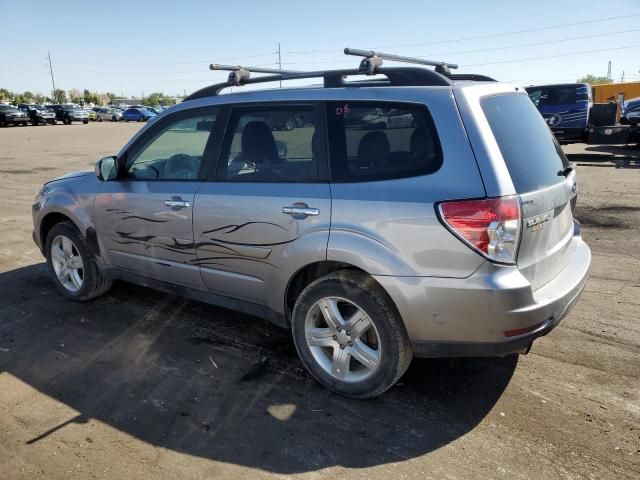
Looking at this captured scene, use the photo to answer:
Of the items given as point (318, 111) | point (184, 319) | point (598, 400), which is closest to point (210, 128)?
point (318, 111)

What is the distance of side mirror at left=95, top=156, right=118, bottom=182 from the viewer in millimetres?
4270

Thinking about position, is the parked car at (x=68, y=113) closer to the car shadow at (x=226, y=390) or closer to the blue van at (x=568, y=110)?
the blue van at (x=568, y=110)

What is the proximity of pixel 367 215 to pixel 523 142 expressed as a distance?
1033mm

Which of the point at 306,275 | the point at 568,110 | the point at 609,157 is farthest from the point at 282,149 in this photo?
the point at 568,110

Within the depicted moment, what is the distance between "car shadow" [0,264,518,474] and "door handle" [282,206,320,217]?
1123 mm

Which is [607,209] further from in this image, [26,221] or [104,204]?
[26,221]

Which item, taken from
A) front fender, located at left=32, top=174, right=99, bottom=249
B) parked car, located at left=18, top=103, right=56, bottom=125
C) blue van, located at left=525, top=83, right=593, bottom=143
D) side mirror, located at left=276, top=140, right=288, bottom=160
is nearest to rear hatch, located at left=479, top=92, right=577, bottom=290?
side mirror, located at left=276, top=140, right=288, bottom=160

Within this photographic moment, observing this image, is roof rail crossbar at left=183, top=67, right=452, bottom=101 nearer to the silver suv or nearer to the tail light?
the silver suv

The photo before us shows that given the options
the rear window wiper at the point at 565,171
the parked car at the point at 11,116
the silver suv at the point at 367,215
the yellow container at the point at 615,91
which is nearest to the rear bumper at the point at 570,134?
the rear window wiper at the point at 565,171

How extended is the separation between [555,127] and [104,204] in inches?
597

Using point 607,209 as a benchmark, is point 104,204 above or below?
above

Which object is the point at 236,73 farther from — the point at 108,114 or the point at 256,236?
the point at 108,114

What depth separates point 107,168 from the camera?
427 centimetres

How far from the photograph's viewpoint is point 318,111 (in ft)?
10.8
